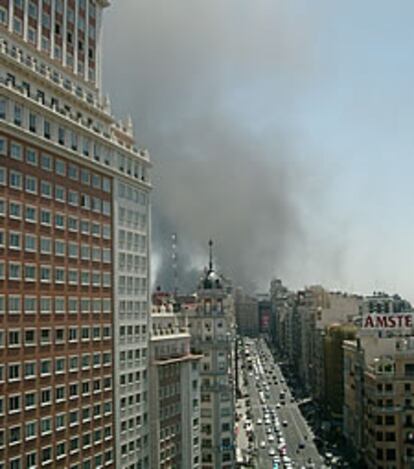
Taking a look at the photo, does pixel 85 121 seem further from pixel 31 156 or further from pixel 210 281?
pixel 210 281

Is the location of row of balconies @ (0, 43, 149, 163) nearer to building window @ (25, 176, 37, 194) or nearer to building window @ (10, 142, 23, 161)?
building window @ (10, 142, 23, 161)

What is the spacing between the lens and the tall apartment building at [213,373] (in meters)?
120

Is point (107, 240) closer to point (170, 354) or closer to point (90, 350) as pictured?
point (90, 350)

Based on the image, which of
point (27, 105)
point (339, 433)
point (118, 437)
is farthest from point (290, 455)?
point (27, 105)

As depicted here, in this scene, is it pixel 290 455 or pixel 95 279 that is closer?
pixel 95 279

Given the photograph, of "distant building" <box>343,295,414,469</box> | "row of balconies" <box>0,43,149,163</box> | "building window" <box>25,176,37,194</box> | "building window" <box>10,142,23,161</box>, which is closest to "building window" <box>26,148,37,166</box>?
"building window" <box>10,142,23,161</box>

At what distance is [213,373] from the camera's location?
122875 millimetres

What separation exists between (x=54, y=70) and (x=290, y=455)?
108 metres

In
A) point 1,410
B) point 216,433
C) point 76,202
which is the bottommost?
point 216,433

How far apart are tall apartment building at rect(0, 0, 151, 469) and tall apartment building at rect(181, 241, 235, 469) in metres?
34.4

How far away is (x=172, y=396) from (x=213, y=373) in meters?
29.8

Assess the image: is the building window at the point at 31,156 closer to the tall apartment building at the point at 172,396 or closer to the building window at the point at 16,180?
the building window at the point at 16,180

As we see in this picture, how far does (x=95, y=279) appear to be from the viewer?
7638 cm

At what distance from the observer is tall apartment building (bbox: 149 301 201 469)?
3499 inches
